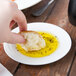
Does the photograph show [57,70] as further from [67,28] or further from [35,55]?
[67,28]

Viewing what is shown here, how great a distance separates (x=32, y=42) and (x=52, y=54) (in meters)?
0.08

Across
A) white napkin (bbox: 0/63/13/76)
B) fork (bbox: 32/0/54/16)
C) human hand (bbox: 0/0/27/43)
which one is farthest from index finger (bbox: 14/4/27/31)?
fork (bbox: 32/0/54/16)

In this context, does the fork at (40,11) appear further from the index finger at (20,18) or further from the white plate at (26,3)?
the index finger at (20,18)

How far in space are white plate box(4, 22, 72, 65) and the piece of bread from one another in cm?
4

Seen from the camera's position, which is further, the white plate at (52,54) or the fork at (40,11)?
the fork at (40,11)

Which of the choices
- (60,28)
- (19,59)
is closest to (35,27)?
(60,28)

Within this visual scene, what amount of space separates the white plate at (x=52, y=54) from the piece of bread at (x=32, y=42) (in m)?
0.04

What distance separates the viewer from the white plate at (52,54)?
60 cm

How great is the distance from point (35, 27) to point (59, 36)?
0.11m

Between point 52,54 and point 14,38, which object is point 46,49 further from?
point 14,38

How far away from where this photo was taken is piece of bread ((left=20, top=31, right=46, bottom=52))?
630 millimetres

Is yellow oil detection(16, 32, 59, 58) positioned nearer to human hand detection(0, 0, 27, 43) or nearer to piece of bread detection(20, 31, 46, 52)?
piece of bread detection(20, 31, 46, 52)

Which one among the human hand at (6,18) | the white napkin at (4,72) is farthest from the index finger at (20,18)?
the white napkin at (4,72)

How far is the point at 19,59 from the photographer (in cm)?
60
